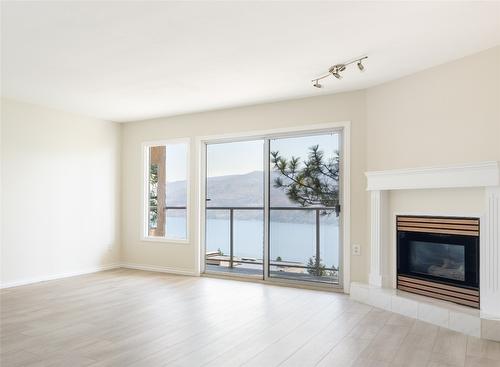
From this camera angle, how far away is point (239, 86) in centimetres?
468

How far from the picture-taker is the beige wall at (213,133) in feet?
15.8

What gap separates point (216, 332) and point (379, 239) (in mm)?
2111

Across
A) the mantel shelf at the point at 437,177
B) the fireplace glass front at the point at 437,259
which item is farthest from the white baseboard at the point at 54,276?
the fireplace glass front at the point at 437,259

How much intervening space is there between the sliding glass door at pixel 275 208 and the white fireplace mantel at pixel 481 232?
630mm

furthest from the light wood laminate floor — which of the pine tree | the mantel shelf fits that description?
the mantel shelf

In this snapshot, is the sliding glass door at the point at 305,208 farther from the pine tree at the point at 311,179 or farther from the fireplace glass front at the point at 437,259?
the fireplace glass front at the point at 437,259

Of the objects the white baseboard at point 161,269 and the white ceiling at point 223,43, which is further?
the white baseboard at point 161,269

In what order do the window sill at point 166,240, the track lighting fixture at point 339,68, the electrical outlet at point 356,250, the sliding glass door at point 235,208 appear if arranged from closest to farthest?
the track lighting fixture at point 339,68 < the electrical outlet at point 356,250 < the sliding glass door at point 235,208 < the window sill at point 166,240

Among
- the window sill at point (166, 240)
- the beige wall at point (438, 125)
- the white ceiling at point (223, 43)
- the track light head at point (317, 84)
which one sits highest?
the white ceiling at point (223, 43)

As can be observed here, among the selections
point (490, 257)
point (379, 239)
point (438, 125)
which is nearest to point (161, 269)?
point (379, 239)

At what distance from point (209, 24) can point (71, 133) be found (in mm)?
3917

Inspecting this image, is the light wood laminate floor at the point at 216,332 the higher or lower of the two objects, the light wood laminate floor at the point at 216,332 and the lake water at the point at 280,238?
the lower

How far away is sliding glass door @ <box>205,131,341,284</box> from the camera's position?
16.7 ft

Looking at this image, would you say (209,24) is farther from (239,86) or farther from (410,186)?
(410,186)
